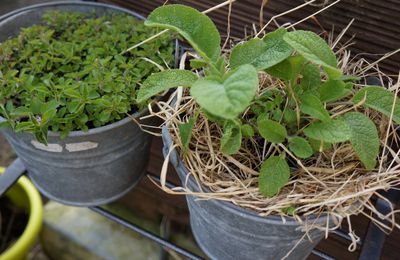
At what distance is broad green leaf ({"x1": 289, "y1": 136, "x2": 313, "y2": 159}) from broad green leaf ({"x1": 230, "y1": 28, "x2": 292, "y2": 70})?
3.5 inches

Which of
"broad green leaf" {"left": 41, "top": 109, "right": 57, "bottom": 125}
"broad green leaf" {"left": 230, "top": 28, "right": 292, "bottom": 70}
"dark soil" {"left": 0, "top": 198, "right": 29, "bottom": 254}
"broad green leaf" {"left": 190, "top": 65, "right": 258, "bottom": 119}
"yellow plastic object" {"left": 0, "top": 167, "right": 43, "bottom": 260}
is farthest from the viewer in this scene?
"dark soil" {"left": 0, "top": 198, "right": 29, "bottom": 254}

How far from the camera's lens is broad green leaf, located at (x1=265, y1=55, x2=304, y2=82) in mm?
496

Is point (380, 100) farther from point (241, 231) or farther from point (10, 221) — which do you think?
point (10, 221)

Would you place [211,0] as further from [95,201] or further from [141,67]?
[95,201]

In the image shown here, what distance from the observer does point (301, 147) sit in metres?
0.50

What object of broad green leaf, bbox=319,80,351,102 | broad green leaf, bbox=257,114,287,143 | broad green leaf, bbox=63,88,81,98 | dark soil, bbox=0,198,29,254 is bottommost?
dark soil, bbox=0,198,29,254

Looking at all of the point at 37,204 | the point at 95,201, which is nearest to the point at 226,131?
the point at 95,201

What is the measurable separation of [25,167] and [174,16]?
462 mm

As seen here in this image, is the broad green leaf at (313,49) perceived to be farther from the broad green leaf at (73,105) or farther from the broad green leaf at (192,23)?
the broad green leaf at (73,105)

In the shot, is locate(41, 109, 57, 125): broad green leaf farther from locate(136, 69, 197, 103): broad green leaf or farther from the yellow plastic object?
the yellow plastic object

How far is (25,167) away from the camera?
0.81 meters

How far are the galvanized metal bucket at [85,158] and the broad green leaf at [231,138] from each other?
0.66 ft

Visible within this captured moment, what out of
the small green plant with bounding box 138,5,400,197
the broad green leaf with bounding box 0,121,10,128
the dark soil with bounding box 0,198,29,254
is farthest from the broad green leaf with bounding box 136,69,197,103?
the dark soil with bounding box 0,198,29,254

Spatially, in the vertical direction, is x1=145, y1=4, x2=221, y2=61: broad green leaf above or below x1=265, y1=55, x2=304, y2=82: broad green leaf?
above
